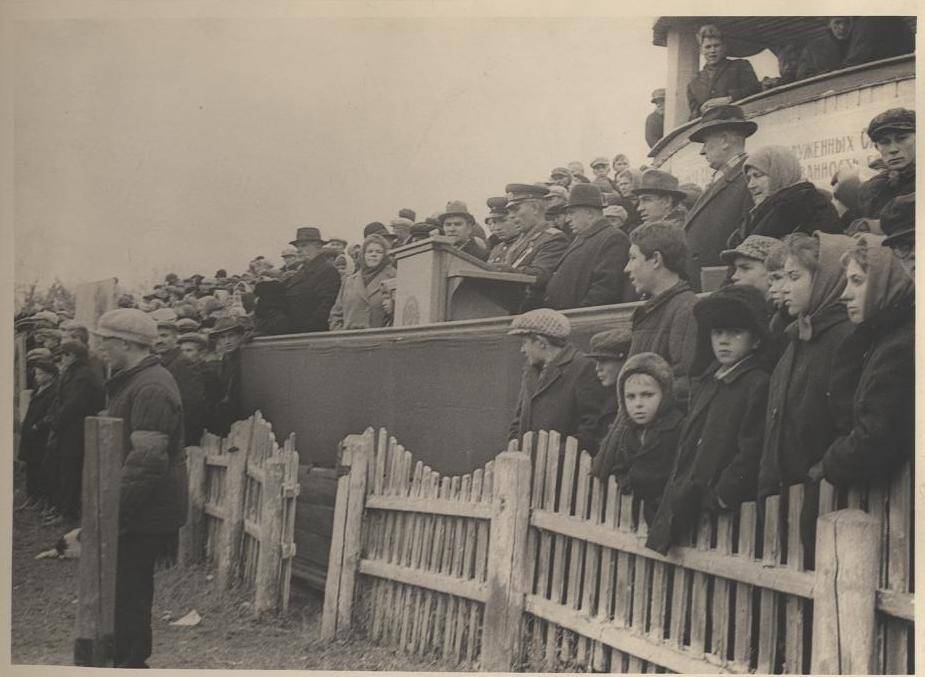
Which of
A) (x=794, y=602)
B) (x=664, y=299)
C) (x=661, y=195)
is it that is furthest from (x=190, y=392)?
(x=794, y=602)

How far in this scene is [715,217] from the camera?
5.75 metres

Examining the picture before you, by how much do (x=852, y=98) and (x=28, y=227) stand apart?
150 inches

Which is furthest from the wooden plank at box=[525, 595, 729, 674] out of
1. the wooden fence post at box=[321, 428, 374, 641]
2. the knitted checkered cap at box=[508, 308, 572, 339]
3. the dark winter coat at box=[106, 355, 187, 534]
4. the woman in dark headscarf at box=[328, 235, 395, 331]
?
the dark winter coat at box=[106, 355, 187, 534]

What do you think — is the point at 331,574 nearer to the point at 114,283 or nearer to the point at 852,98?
the point at 114,283

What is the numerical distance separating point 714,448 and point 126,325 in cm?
275

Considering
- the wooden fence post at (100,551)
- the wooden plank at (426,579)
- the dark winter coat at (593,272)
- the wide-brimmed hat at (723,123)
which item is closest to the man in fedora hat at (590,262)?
the dark winter coat at (593,272)

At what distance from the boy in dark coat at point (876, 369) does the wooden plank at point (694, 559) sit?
44 centimetres

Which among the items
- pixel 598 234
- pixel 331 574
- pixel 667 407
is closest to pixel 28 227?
pixel 331 574

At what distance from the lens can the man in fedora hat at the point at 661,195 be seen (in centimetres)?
581

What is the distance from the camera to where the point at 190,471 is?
615cm

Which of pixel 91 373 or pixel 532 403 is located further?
pixel 91 373

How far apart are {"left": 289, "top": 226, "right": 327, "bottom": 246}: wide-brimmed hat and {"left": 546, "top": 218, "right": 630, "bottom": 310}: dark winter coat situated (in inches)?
43.1

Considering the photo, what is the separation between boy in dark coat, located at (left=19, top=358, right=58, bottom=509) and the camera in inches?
239

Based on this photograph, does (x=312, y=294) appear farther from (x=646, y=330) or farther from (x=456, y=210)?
(x=646, y=330)
